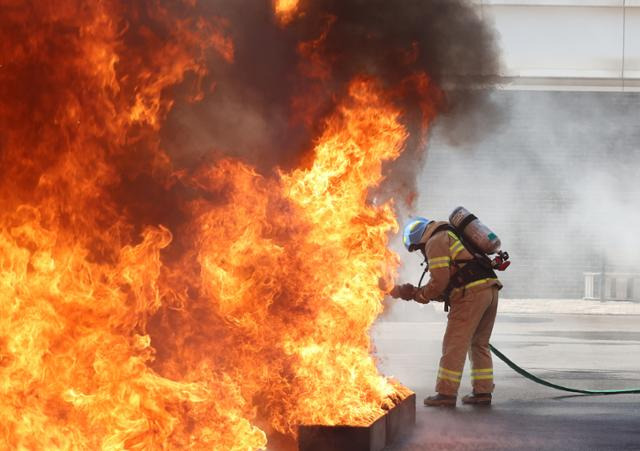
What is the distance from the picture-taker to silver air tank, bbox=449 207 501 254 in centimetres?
780

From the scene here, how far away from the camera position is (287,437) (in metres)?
5.86

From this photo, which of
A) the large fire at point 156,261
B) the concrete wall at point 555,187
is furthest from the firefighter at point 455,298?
the concrete wall at point 555,187

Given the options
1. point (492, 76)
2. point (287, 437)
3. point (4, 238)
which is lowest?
point (287, 437)

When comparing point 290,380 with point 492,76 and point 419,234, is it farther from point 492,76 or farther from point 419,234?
point 492,76

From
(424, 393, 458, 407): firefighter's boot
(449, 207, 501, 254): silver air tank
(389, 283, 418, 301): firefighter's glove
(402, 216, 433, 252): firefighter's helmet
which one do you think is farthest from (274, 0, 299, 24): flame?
(424, 393, 458, 407): firefighter's boot

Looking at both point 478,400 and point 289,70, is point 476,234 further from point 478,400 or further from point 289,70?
point 289,70

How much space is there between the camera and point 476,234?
309 inches

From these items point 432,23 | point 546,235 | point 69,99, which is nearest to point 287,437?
point 69,99

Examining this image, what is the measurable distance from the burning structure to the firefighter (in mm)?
550

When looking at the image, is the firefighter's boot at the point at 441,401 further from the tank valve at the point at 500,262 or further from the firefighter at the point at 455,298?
the tank valve at the point at 500,262

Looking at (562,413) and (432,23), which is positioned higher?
(432,23)

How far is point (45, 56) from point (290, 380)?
7.62 ft

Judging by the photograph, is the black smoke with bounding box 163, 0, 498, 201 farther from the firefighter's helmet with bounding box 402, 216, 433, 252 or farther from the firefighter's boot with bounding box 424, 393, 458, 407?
the firefighter's boot with bounding box 424, 393, 458, 407

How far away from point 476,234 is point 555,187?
1541cm
